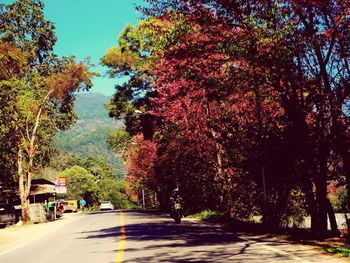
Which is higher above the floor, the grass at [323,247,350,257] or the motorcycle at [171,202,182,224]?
the motorcycle at [171,202,182,224]

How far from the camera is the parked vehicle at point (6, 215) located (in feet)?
103

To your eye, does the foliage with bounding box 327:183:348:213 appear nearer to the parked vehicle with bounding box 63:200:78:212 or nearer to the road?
the road

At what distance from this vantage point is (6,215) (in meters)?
31.9

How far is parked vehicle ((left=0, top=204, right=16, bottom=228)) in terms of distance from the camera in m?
31.5

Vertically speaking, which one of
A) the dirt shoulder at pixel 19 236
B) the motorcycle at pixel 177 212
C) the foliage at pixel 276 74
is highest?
the foliage at pixel 276 74

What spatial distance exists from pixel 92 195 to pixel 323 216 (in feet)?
274

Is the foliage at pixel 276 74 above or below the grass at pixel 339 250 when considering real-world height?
above

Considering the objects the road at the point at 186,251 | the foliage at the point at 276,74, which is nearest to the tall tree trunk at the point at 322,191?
the foliage at the point at 276,74

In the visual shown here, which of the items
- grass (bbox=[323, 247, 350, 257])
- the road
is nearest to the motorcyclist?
the road

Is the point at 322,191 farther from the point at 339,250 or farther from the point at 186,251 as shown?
the point at 186,251

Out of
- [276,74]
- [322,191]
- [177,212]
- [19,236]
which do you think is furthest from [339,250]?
[19,236]

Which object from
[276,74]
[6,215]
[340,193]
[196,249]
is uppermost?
[276,74]

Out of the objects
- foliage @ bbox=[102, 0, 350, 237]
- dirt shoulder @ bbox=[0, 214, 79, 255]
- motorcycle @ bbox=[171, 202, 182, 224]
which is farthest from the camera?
motorcycle @ bbox=[171, 202, 182, 224]

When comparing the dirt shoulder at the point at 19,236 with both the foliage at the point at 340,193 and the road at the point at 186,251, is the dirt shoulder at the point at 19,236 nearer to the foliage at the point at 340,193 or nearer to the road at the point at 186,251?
the road at the point at 186,251
